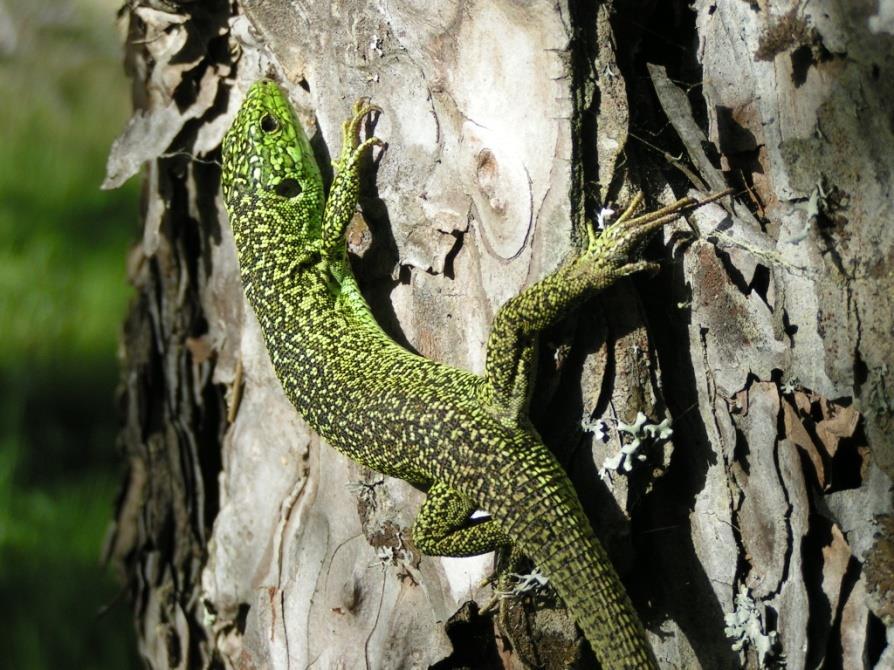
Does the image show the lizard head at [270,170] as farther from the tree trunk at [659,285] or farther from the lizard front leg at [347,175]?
the lizard front leg at [347,175]

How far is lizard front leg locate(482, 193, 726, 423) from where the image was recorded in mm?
2756

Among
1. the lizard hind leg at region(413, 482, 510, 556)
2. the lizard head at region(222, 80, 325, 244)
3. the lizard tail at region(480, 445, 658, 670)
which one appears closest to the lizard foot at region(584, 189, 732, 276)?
the lizard tail at region(480, 445, 658, 670)

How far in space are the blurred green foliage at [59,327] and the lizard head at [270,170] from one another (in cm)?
164

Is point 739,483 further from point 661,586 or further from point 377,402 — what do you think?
point 377,402

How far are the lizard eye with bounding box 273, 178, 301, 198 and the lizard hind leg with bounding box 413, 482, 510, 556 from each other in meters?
1.48

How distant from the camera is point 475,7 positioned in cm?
296

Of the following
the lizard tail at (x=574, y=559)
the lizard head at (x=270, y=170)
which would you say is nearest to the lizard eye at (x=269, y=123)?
the lizard head at (x=270, y=170)

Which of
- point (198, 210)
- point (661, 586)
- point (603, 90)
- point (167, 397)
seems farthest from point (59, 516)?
point (603, 90)

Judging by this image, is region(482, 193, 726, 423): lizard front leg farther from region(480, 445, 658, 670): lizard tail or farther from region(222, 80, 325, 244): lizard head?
region(222, 80, 325, 244): lizard head

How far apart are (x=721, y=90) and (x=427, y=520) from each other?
1.78 m

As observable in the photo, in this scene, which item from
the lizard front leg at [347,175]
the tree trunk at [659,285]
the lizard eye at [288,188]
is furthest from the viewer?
the lizard eye at [288,188]

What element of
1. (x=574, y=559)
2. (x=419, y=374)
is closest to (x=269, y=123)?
(x=419, y=374)

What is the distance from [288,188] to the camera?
3.77 meters

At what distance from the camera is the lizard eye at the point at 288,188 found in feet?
12.2
